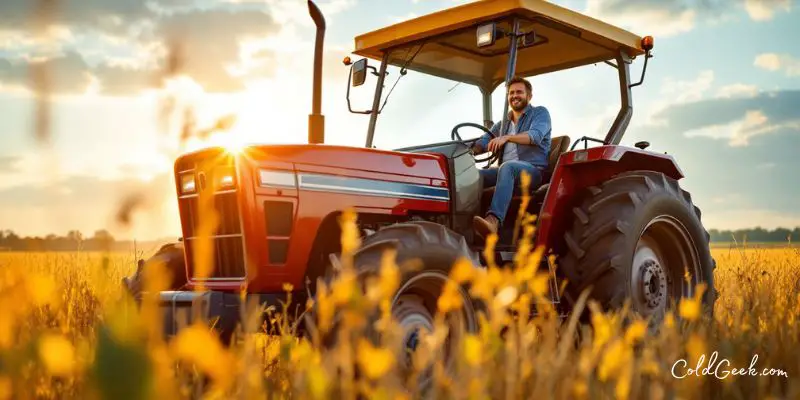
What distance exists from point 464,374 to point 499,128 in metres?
3.60

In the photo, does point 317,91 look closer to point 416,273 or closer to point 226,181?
point 226,181

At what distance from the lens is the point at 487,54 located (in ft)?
19.3

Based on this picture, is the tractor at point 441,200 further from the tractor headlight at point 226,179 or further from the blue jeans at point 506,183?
the blue jeans at point 506,183

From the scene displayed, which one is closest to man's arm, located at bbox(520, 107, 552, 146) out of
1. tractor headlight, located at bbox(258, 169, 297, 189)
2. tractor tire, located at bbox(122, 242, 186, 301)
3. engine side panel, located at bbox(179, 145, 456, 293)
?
engine side panel, located at bbox(179, 145, 456, 293)

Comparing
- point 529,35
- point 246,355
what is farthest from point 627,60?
point 246,355

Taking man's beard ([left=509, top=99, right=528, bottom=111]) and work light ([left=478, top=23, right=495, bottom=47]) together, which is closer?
work light ([left=478, top=23, right=495, bottom=47])

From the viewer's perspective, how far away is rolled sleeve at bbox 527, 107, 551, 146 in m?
4.68

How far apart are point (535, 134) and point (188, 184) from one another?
2137 mm

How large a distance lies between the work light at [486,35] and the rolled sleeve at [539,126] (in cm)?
57

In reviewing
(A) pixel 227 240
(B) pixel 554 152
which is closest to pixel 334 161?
(A) pixel 227 240

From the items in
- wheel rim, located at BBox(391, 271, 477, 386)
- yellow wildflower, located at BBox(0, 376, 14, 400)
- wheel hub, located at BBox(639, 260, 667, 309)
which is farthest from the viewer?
wheel hub, located at BBox(639, 260, 667, 309)

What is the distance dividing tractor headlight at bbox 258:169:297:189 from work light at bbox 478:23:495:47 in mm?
1716

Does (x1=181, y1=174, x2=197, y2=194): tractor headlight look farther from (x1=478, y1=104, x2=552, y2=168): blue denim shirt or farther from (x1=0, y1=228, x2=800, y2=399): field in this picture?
(x1=478, y1=104, x2=552, y2=168): blue denim shirt

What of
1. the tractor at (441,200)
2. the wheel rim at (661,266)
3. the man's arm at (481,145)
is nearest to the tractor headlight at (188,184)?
the tractor at (441,200)
